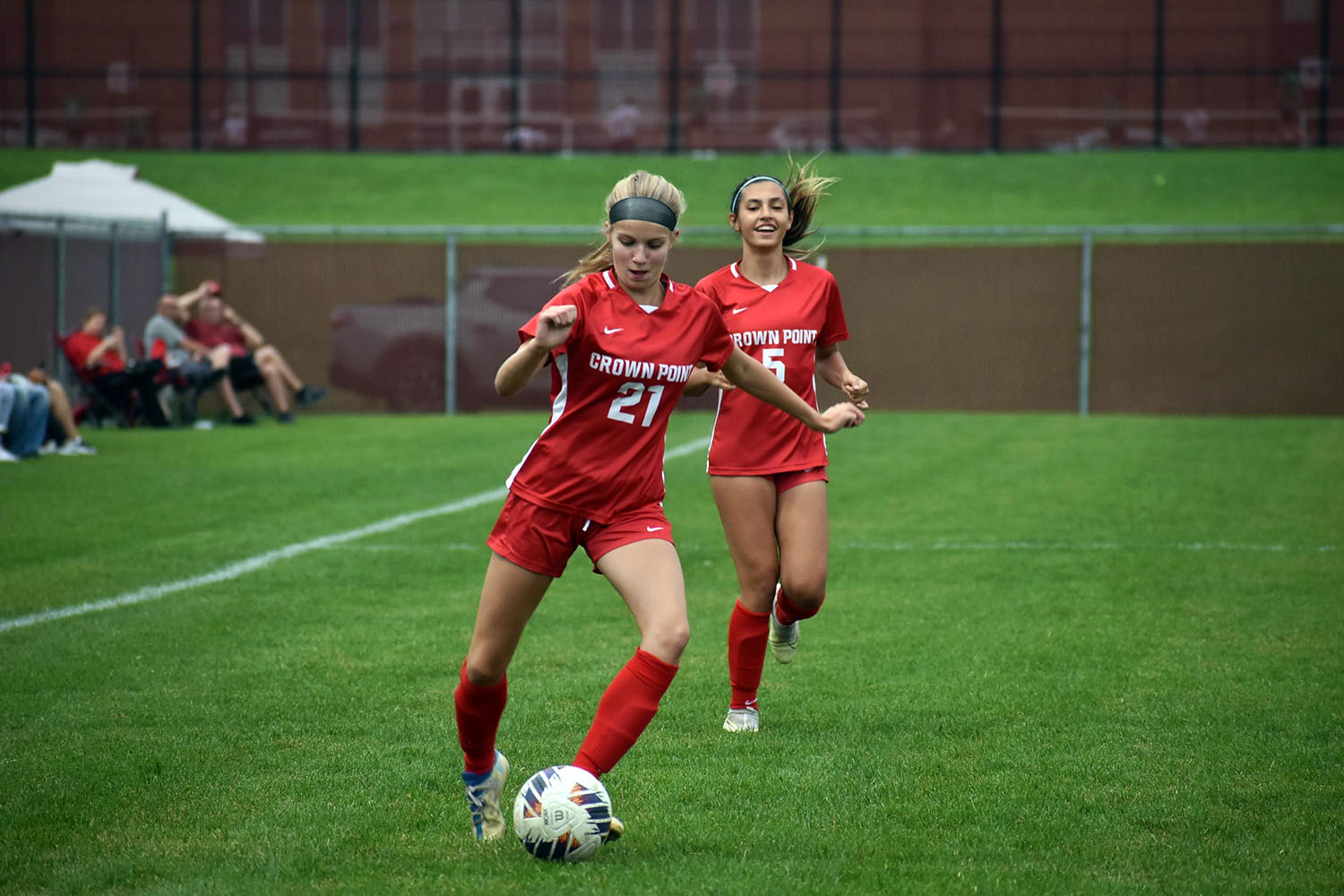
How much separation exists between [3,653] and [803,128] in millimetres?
32475

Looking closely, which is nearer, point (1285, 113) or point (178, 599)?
point (178, 599)

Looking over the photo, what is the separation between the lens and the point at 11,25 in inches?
1489

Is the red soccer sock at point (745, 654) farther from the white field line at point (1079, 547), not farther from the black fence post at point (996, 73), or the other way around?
the black fence post at point (996, 73)

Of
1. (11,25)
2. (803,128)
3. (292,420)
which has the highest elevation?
(11,25)

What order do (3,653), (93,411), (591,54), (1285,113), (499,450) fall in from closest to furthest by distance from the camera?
(3,653) → (499,450) → (93,411) → (1285,113) → (591,54)

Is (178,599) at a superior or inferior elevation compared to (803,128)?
inferior

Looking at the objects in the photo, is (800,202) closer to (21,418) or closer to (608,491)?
(608,491)

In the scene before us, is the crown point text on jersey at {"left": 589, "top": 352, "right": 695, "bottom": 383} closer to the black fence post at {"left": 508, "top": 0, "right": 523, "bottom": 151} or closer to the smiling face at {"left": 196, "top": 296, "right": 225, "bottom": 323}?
the smiling face at {"left": 196, "top": 296, "right": 225, "bottom": 323}

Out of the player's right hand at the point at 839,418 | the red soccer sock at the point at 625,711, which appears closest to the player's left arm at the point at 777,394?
the player's right hand at the point at 839,418

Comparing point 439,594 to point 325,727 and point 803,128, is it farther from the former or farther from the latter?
point 803,128

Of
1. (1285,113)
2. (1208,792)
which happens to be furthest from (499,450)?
(1285,113)

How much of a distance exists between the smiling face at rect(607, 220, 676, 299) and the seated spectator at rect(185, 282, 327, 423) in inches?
663

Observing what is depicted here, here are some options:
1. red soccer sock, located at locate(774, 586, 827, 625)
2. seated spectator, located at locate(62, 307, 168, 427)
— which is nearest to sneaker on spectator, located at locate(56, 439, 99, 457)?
seated spectator, located at locate(62, 307, 168, 427)

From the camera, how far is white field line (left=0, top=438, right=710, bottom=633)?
8.24 metres
